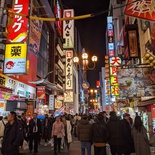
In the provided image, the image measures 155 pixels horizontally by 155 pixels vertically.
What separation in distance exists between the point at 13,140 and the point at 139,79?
362 inches

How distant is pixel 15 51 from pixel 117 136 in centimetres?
899

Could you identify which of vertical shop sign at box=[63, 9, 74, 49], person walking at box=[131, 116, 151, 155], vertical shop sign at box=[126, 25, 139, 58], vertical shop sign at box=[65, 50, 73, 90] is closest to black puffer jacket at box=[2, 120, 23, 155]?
person walking at box=[131, 116, 151, 155]

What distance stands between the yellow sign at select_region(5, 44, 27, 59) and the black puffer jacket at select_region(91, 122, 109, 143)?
25.2ft

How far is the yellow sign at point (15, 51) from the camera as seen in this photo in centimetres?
1264

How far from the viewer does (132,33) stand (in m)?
17.4

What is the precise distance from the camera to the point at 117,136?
20.8 feet

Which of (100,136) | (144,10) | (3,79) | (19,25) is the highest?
(19,25)

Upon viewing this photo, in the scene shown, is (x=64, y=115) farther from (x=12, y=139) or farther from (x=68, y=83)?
(x=68, y=83)

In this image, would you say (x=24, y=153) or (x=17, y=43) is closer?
(x=24, y=153)

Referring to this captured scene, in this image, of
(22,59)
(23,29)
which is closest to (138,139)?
(22,59)

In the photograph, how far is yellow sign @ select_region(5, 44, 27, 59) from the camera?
1264 cm

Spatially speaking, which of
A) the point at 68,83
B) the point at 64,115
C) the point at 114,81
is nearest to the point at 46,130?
the point at 64,115

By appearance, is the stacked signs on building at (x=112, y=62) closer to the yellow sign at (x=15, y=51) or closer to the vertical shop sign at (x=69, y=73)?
the vertical shop sign at (x=69, y=73)

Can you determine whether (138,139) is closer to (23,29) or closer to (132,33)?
(23,29)
